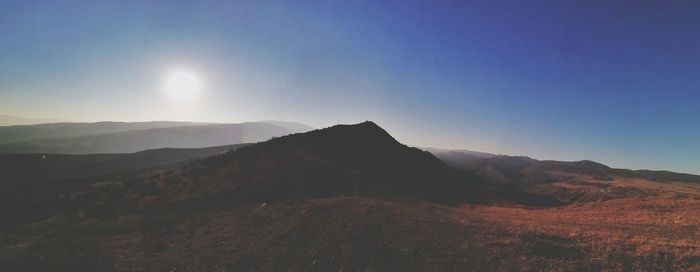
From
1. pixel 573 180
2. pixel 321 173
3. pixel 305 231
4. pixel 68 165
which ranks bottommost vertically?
pixel 68 165

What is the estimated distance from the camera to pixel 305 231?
16.7 metres

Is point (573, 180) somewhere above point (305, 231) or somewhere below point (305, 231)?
above

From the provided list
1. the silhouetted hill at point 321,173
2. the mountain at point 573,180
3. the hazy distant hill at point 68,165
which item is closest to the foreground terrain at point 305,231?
the silhouetted hill at point 321,173

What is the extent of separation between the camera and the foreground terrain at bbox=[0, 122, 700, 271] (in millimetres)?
12859

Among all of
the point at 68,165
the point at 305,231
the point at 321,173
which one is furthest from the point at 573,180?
the point at 68,165

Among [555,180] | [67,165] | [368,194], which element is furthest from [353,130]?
[555,180]

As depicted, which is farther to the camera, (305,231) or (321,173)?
(321,173)

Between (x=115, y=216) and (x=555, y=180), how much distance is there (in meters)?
150

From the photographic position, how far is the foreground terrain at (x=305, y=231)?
42.2ft

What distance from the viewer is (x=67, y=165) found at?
80.1m

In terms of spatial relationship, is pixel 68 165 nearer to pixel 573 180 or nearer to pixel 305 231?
pixel 305 231

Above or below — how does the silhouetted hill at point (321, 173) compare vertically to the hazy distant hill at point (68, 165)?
above

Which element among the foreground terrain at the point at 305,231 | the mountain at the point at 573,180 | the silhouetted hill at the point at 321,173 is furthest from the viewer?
the mountain at the point at 573,180

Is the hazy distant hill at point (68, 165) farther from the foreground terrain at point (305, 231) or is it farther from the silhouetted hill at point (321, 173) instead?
the foreground terrain at point (305, 231)
